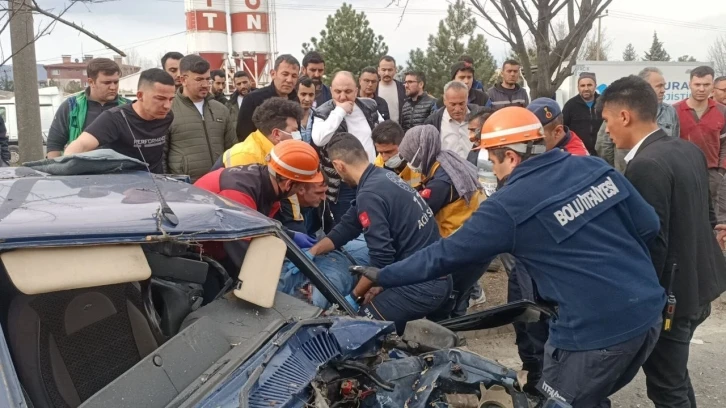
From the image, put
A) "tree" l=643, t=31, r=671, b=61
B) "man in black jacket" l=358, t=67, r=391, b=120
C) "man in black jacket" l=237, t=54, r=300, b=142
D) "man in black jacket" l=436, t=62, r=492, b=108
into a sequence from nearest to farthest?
"man in black jacket" l=237, t=54, r=300, b=142 < "man in black jacket" l=358, t=67, r=391, b=120 < "man in black jacket" l=436, t=62, r=492, b=108 < "tree" l=643, t=31, r=671, b=61

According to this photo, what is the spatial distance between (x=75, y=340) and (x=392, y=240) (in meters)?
1.81

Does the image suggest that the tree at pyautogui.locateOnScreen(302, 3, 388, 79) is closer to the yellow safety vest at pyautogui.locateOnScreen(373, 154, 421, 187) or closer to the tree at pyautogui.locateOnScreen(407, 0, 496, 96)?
the tree at pyautogui.locateOnScreen(407, 0, 496, 96)

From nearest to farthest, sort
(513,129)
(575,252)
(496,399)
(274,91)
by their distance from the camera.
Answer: (496,399) < (575,252) < (513,129) < (274,91)

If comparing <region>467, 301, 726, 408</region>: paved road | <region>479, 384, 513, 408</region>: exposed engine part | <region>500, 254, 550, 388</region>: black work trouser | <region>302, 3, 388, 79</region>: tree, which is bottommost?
<region>467, 301, 726, 408</region>: paved road

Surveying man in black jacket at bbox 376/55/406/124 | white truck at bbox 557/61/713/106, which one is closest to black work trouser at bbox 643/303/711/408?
man in black jacket at bbox 376/55/406/124

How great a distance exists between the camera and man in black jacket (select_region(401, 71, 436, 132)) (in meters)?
6.80

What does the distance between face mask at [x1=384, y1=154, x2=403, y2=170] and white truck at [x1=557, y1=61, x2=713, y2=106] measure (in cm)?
1221

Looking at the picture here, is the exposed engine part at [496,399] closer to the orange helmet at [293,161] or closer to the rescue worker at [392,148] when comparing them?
the orange helmet at [293,161]

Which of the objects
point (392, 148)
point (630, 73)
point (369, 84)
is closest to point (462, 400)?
point (392, 148)

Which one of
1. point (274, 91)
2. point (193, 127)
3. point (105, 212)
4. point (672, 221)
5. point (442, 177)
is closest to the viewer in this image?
point (105, 212)

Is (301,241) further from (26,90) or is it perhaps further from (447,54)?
(447,54)

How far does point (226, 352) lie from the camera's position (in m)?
2.13

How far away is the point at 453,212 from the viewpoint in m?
4.42

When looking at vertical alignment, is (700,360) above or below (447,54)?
below
